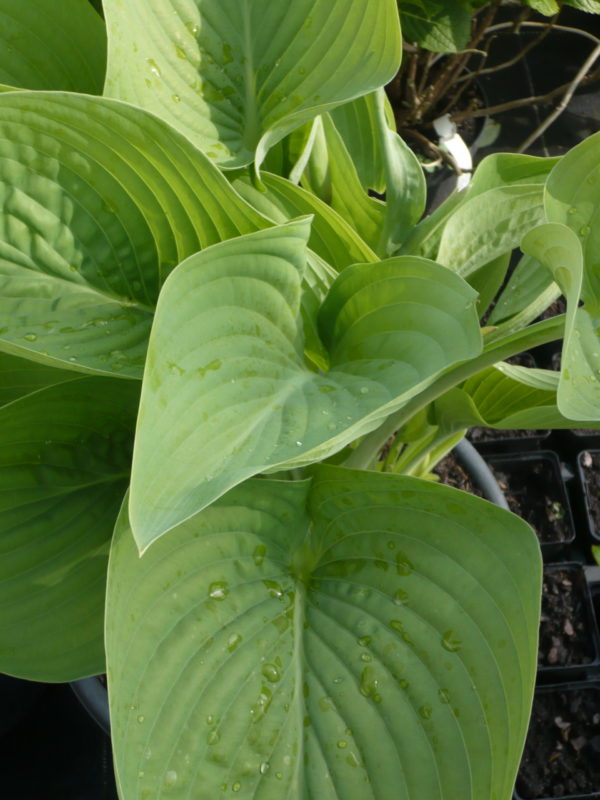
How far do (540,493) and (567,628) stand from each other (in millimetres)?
197

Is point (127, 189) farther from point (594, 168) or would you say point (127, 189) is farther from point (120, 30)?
point (594, 168)

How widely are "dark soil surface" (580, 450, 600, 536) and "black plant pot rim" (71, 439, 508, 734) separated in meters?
0.22

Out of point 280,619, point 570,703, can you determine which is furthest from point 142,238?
point 570,703

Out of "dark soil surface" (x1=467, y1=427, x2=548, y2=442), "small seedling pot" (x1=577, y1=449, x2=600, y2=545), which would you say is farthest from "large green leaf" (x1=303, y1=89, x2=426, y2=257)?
"small seedling pot" (x1=577, y1=449, x2=600, y2=545)

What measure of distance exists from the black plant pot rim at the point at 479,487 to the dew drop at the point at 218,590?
1.01ft

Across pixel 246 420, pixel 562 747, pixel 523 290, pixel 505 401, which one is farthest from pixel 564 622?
pixel 246 420

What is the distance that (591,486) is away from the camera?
3.94 feet

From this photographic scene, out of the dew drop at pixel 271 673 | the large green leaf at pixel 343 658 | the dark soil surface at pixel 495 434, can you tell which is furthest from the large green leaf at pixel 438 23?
the dew drop at pixel 271 673

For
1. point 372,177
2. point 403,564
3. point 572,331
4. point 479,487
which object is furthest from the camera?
point 479,487

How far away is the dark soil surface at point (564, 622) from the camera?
105cm

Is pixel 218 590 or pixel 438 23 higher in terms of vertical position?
pixel 438 23

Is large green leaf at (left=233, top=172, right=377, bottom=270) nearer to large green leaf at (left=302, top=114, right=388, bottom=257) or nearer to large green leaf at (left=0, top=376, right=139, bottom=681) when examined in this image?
large green leaf at (left=302, top=114, right=388, bottom=257)

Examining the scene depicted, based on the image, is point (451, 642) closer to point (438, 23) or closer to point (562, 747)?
point (562, 747)

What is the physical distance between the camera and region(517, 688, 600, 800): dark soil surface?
965 millimetres
